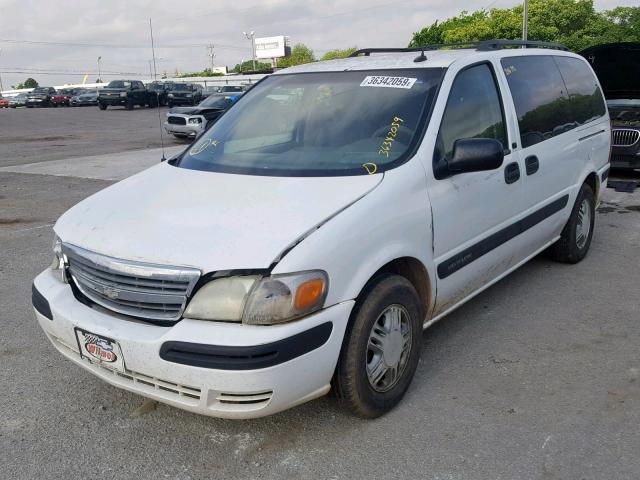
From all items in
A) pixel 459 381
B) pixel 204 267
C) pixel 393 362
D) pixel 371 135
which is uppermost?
pixel 371 135

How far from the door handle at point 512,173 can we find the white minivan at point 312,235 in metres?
0.01

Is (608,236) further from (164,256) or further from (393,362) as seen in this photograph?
(164,256)

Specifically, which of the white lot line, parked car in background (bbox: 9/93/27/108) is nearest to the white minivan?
the white lot line

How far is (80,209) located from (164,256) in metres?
0.99

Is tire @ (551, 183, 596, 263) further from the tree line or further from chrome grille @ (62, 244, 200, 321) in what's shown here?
the tree line

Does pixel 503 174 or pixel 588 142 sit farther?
pixel 588 142

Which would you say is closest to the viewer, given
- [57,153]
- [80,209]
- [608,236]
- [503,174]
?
[80,209]

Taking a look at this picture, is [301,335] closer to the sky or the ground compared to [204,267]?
closer to the ground

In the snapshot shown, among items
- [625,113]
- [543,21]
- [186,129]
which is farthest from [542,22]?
[625,113]

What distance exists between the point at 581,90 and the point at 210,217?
12.5ft

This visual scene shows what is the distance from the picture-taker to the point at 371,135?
3.46 meters

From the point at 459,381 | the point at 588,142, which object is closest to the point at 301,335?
the point at 459,381

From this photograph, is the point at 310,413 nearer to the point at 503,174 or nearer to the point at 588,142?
the point at 503,174

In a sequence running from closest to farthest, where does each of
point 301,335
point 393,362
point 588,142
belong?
point 301,335 < point 393,362 < point 588,142
